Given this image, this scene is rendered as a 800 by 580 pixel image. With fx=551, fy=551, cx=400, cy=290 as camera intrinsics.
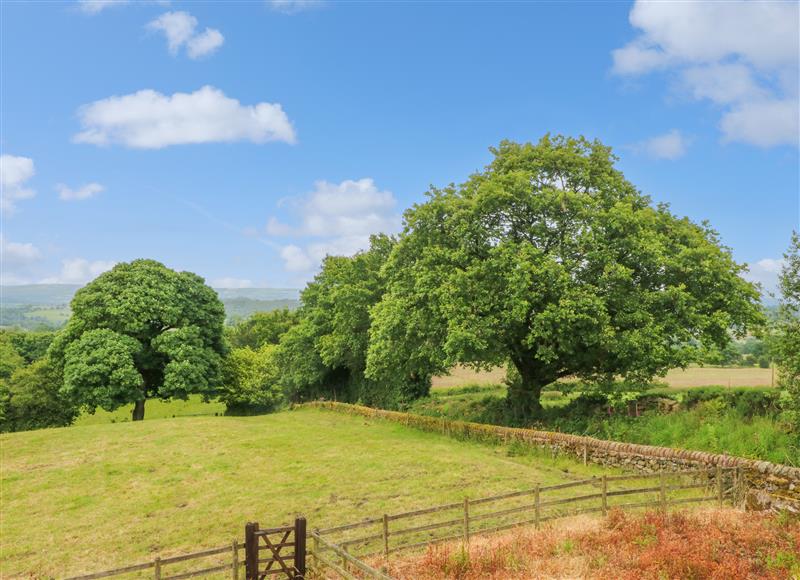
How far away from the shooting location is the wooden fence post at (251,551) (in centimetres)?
1416

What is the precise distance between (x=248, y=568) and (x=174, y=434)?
25628mm

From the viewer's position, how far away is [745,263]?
30672 millimetres

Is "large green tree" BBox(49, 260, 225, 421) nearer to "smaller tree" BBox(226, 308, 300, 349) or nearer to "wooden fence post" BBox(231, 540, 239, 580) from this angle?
"smaller tree" BBox(226, 308, 300, 349)

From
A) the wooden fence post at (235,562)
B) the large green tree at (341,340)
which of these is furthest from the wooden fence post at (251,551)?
the large green tree at (341,340)

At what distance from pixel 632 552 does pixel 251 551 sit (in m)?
9.86

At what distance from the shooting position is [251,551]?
14.2 m

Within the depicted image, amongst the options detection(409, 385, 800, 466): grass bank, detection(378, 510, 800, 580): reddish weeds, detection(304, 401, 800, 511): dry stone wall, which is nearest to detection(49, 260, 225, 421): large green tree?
detection(304, 401, 800, 511): dry stone wall

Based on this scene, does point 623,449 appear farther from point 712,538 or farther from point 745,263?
point 745,263

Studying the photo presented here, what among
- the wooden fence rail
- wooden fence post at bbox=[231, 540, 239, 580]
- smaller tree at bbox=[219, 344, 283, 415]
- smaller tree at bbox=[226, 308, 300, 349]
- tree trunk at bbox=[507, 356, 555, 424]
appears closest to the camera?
wooden fence post at bbox=[231, 540, 239, 580]

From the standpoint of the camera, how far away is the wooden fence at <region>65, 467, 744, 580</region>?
14234mm

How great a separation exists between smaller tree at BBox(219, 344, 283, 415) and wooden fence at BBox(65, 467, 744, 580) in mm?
40999

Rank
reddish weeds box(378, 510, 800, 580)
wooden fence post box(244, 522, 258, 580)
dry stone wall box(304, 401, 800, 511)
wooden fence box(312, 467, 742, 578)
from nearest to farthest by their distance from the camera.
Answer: reddish weeds box(378, 510, 800, 580) < wooden fence post box(244, 522, 258, 580) < wooden fence box(312, 467, 742, 578) < dry stone wall box(304, 401, 800, 511)

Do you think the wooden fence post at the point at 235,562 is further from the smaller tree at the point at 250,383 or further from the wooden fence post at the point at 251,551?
the smaller tree at the point at 250,383

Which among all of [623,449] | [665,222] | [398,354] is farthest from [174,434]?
[665,222]
